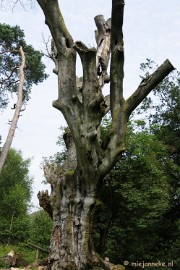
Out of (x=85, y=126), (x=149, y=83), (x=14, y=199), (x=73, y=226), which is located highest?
(x=14, y=199)

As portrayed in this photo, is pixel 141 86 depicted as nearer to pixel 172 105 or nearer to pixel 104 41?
pixel 104 41

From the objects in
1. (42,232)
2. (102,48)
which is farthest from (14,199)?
(102,48)

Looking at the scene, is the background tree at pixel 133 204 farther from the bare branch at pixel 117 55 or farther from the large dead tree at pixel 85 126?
the bare branch at pixel 117 55

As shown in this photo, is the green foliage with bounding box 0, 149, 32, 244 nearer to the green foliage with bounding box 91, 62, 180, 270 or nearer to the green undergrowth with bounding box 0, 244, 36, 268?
Result: the green undergrowth with bounding box 0, 244, 36, 268

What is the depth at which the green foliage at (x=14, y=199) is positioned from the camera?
25.2 metres

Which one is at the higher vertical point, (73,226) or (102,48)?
(102,48)

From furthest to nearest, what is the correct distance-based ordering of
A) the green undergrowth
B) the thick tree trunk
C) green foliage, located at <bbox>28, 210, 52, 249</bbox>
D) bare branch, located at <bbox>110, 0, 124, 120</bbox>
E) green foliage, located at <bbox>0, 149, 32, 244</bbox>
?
green foliage, located at <bbox>0, 149, 32, 244</bbox> → the green undergrowth → green foliage, located at <bbox>28, 210, 52, 249</bbox> → the thick tree trunk → bare branch, located at <bbox>110, 0, 124, 120</bbox>

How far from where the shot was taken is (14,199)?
27812 mm

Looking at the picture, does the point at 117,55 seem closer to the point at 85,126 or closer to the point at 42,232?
the point at 85,126

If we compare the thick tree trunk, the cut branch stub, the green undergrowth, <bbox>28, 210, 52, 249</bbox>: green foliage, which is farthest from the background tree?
the thick tree trunk

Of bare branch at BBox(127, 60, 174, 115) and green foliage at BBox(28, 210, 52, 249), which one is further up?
bare branch at BBox(127, 60, 174, 115)

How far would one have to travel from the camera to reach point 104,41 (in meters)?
9.26

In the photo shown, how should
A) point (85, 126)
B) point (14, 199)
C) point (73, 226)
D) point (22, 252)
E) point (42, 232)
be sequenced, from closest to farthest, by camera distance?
1. point (85, 126)
2. point (73, 226)
3. point (42, 232)
4. point (22, 252)
5. point (14, 199)

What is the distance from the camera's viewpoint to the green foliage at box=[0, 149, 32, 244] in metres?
25.2
